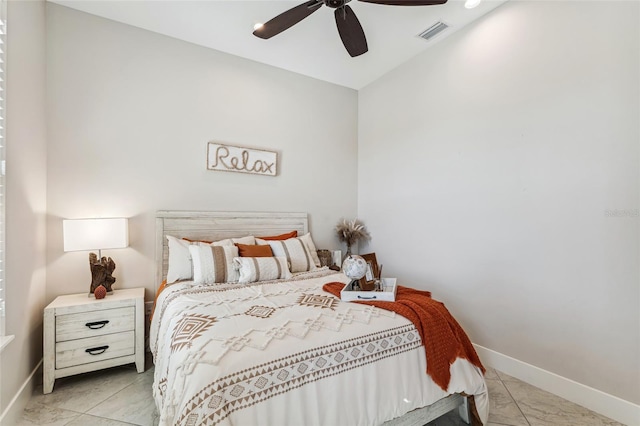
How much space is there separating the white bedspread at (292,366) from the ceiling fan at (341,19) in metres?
1.95

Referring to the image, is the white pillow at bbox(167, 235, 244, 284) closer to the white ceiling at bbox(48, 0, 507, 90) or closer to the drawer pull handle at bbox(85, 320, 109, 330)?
the drawer pull handle at bbox(85, 320, 109, 330)

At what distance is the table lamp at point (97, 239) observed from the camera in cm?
229

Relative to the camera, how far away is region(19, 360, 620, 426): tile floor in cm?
188

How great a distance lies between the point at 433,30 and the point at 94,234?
3415 millimetres

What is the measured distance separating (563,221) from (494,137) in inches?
33.9

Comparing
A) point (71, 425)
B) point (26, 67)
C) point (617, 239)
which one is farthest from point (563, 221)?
point (26, 67)

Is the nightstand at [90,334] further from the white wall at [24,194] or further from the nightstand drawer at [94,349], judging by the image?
the white wall at [24,194]

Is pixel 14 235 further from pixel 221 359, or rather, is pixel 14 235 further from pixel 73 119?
pixel 221 359

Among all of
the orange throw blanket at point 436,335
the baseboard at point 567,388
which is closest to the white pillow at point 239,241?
the orange throw blanket at point 436,335

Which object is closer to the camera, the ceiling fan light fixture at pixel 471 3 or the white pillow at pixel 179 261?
the ceiling fan light fixture at pixel 471 3

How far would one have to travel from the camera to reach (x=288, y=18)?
7.18 ft

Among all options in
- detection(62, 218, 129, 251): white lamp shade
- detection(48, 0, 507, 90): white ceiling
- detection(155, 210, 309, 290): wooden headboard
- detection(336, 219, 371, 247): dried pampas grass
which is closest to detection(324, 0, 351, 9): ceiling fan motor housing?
detection(48, 0, 507, 90): white ceiling

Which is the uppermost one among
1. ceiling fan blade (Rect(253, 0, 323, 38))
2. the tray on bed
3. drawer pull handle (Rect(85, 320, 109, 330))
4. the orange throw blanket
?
ceiling fan blade (Rect(253, 0, 323, 38))

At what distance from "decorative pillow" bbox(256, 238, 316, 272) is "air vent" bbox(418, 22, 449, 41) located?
2374 millimetres
